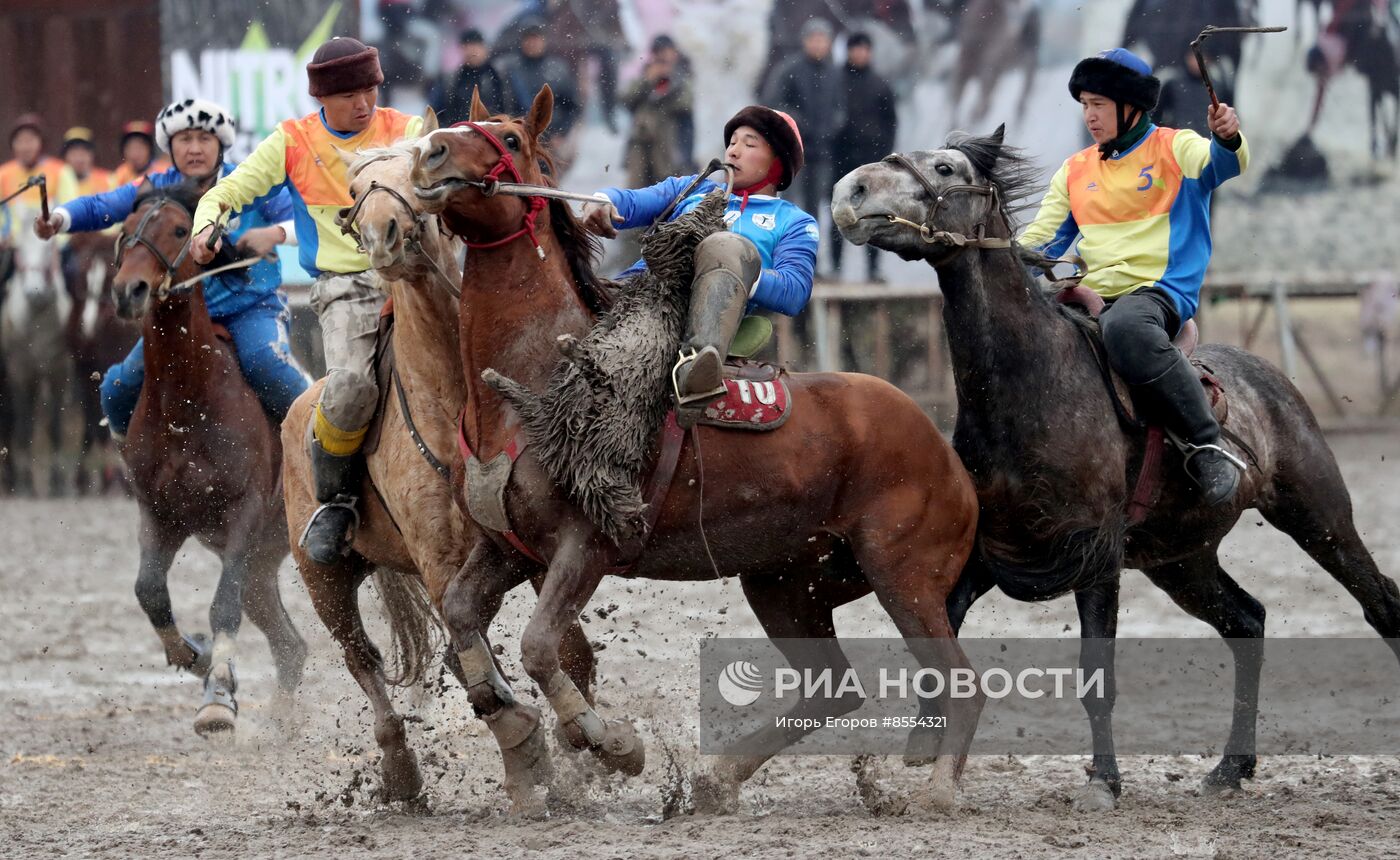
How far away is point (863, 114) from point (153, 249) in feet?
29.6

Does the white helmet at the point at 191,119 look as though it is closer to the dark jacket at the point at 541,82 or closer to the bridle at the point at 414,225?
the bridle at the point at 414,225

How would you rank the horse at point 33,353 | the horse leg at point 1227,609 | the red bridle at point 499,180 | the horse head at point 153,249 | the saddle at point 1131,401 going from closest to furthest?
1. the red bridle at point 499,180
2. the saddle at point 1131,401
3. the horse leg at point 1227,609
4. the horse head at point 153,249
5. the horse at point 33,353

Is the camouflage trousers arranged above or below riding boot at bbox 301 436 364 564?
above

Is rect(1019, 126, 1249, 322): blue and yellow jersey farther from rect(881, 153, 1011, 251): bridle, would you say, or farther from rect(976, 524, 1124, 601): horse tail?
rect(976, 524, 1124, 601): horse tail

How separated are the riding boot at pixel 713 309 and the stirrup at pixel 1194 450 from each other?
1.55 m

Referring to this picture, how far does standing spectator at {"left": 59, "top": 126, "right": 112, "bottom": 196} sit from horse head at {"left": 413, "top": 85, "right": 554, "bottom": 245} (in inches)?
421

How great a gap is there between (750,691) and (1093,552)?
149 centimetres

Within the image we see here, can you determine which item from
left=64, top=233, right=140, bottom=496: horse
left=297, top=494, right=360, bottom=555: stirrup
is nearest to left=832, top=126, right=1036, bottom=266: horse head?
left=297, top=494, right=360, bottom=555: stirrup

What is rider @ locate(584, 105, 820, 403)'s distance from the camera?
17.8 feet

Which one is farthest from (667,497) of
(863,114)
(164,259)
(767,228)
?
(863,114)

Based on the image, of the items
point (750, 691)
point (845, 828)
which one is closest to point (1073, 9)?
point (750, 691)

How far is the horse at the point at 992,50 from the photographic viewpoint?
51.8ft

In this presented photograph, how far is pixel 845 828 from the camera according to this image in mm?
5527

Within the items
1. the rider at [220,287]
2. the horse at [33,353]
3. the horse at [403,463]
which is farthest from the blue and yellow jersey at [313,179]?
the horse at [33,353]
